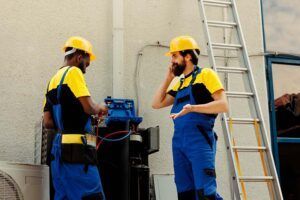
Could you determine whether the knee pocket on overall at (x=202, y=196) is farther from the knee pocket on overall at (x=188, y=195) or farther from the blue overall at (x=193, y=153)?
the knee pocket on overall at (x=188, y=195)

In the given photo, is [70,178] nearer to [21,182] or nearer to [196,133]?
[21,182]

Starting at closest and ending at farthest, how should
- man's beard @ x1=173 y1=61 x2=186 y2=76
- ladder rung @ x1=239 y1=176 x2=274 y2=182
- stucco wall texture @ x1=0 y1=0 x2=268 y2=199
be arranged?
man's beard @ x1=173 y1=61 x2=186 y2=76 < ladder rung @ x1=239 y1=176 x2=274 y2=182 < stucco wall texture @ x1=0 y1=0 x2=268 y2=199

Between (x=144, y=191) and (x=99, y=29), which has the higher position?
(x=99, y=29)

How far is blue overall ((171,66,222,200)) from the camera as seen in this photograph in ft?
11.6

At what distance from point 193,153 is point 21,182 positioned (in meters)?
1.30

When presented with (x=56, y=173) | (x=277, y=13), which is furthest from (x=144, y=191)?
(x=277, y=13)

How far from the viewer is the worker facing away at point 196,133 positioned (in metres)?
3.54

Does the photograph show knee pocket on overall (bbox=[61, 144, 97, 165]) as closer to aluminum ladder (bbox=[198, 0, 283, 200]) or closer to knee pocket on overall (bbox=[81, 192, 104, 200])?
knee pocket on overall (bbox=[81, 192, 104, 200])

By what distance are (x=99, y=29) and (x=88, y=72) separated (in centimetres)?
51

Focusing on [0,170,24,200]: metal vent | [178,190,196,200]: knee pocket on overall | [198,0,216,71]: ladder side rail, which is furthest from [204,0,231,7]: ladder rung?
[0,170,24,200]: metal vent

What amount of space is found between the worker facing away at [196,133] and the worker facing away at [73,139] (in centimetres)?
62

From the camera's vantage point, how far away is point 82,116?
3.65 meters

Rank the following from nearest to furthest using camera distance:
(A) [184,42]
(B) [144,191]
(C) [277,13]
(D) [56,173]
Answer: (D) [56,173] < (A) [184,42] < (B) [144,191] < (C) [277,13]

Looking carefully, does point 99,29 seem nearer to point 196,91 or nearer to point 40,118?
point 40,118
